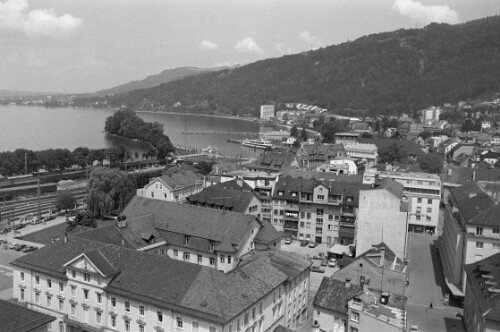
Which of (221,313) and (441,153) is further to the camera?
(441,153)

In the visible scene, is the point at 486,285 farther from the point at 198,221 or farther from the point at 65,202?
the point at 65,202

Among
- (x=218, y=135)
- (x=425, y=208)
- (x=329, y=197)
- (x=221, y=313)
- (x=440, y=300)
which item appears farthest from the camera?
(x=218, y=135)

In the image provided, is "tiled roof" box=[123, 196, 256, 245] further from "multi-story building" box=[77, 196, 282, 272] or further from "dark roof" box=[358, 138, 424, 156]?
"dark roof" box=[358, 138, 424, 156]

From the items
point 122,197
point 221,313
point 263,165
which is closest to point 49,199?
point 122,197

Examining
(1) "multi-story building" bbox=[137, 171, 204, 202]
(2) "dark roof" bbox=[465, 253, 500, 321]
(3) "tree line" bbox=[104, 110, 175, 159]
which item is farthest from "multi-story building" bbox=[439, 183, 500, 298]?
(3) "tree line" bbox=[104, 110, 175, 159]

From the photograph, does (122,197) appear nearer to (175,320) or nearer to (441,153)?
(175,320)

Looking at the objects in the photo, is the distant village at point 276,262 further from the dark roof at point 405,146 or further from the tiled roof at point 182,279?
the dark roof at point 405,146

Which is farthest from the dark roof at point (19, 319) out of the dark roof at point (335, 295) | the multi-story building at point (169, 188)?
the multi-story building at point (169, 188)
